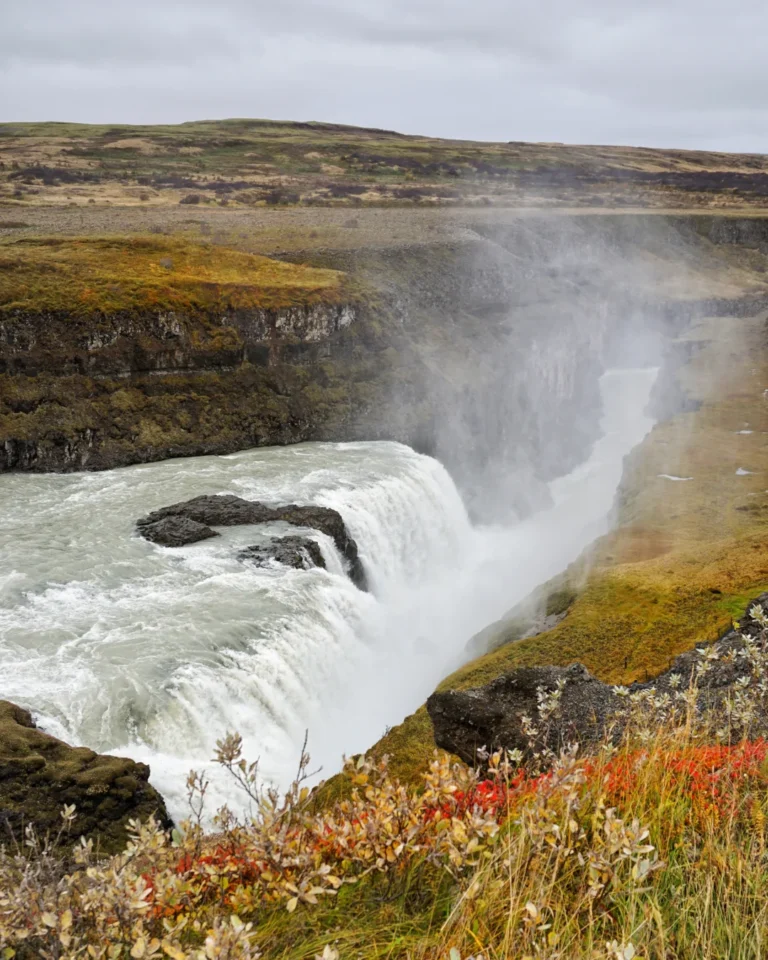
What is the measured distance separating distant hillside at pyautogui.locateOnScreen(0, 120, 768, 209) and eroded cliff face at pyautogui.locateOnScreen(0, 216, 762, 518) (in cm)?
3492

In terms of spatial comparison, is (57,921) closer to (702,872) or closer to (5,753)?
(702,872)

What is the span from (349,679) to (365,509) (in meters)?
10.9

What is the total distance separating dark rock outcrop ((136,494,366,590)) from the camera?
32.7 metres

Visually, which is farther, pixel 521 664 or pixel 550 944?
pixel 521 664

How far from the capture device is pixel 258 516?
33406mm

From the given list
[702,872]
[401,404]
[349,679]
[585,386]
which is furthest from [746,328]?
[702,872]

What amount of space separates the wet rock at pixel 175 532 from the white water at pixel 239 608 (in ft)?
1.82

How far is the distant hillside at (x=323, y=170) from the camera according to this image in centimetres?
9912

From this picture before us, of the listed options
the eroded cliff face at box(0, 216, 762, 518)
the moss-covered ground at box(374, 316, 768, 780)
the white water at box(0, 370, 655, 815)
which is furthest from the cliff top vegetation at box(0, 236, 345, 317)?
the moss-covered ground at box(374, 316, 768, 780)

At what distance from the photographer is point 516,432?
62.0 metres

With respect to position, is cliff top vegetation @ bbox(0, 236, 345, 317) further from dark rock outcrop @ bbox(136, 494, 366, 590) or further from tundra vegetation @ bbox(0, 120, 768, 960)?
dark rock outcrop @ bbox(136, 494, 366, 590)

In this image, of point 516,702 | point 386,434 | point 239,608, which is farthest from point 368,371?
point 516,702

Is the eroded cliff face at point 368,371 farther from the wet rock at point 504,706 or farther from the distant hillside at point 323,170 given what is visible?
the distant hillside at point 323,170

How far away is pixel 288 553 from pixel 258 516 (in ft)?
11.9
